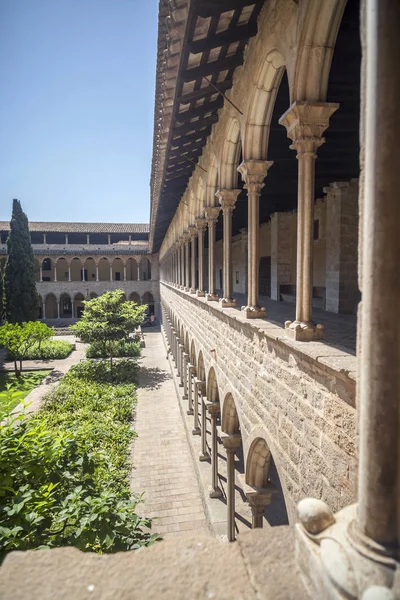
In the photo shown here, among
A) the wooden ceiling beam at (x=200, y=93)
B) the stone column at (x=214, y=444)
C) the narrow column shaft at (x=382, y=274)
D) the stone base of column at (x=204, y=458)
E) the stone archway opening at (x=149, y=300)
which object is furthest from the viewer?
the stone archway opening at (x=149, y=300)

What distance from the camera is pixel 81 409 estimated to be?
47.0 feet

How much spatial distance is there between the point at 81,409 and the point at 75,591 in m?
14.1

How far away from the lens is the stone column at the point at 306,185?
355 centimetres

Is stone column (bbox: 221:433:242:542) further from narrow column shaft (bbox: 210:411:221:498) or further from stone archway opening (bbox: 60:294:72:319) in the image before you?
stone archway opening (bbox: 60:294:72:319)

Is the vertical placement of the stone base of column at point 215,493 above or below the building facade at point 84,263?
below

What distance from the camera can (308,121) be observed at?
3.57 metres

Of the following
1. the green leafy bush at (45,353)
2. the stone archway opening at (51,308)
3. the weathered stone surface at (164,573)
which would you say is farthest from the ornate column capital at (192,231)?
the stone archway opening at (51,308)

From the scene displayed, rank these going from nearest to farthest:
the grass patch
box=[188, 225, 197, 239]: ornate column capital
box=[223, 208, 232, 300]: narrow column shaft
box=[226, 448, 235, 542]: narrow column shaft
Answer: box=[226, 448, 235, 542]: narrow column shaft, box=[223, 208, 232, 300]: narrow column shaft, box=[188, 225, 197, 239]: ornate column capital, the grass patch

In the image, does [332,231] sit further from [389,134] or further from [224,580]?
[224,580]

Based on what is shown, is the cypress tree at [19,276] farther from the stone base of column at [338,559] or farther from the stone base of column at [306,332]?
the stone base of column at [338,559]

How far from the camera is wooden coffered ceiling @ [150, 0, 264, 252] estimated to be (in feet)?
13.3

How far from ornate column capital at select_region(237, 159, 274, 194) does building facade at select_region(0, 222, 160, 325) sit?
36311mm

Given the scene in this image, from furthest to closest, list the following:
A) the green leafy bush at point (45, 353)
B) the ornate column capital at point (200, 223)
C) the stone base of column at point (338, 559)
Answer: the green leafy bush at point (45, 353) → the ornate column capital at point (200, 223) → the stone base of column at point (338, 559)

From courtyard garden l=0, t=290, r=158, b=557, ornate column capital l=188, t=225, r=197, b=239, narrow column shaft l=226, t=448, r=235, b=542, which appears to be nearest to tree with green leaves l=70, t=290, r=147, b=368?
ornate column capital l=188, t=225, r=197, b=239
